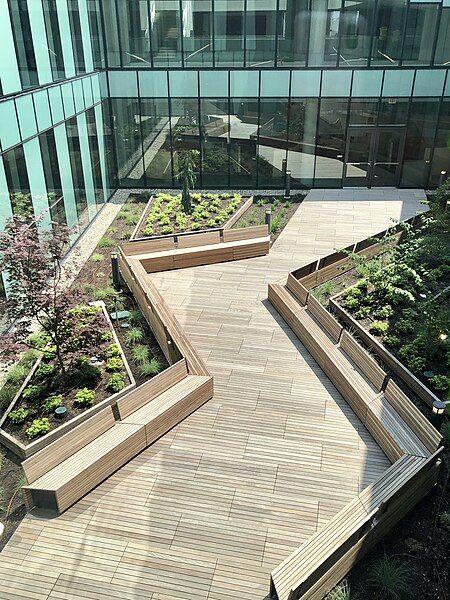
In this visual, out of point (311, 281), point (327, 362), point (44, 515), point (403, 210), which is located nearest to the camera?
point (44, 515)

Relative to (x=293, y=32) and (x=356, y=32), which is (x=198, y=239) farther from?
(x=356, y=32)

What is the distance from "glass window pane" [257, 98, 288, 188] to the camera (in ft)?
69.1

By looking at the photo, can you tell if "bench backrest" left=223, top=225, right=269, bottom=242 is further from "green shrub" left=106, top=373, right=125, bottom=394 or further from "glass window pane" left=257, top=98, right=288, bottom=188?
"green shrub" left=106, top=373, right=125, bottom=394

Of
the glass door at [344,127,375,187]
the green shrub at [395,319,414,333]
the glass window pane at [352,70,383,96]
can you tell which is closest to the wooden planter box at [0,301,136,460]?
the green shrub at [395,319,414,333]

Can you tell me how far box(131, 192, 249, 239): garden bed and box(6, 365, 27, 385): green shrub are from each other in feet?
23.5

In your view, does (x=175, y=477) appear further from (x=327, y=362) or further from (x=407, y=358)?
(x=407, y=358)

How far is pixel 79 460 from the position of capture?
8.40 meters

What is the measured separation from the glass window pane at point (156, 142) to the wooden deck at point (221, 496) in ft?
37.9

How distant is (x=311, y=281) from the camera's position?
554 inches

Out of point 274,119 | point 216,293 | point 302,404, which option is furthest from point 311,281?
point 274,119

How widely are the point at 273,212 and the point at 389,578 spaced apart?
47.9 ft

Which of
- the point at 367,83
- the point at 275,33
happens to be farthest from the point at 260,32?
the point at 367,83

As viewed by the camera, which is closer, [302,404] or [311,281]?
[302,404]

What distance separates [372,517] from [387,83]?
59.5ft
